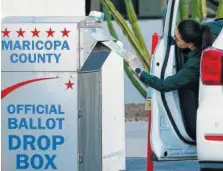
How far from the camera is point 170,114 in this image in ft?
23.9

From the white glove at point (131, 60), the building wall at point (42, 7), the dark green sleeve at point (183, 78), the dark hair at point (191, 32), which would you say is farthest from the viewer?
the building wall at point (42, 7)

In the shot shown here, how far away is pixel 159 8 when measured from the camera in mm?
16016

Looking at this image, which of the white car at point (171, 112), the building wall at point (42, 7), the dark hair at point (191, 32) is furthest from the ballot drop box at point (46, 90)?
the dark hair at point (191, 32)

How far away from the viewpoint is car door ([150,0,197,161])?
7250 mm

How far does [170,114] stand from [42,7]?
5.38 feet

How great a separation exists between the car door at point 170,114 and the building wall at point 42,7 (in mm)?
1244

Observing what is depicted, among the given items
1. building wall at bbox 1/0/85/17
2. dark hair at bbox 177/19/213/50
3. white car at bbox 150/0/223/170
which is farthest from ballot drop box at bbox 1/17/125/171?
dark hair at bbox 177/19/213/50

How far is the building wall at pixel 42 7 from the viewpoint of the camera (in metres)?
7.56

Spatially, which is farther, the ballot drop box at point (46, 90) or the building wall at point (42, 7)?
the building wall at point (42, 7)

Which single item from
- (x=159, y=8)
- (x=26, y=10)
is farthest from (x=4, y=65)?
(x=159, y=8)

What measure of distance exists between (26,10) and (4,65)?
0.73 meters

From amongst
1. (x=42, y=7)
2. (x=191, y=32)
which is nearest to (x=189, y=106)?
(x=191, y=32)

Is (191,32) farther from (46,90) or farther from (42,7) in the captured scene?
(42,7)

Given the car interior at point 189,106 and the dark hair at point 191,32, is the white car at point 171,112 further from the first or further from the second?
the dark hair at point 191,32
